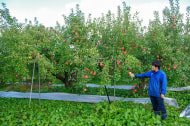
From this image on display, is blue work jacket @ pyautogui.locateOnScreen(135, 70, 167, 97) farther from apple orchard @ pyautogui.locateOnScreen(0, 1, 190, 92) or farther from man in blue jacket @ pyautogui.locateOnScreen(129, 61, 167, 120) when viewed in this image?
apple orchard @ pyautogui.locateOnScreen(0, 1, 190, 92)

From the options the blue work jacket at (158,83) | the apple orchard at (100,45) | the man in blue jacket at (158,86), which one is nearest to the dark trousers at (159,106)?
the man in blue jacket at (158,86)

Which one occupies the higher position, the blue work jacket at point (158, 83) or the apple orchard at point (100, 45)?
the apple orchard at point (100, 45)

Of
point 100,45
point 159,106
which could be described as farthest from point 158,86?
point 100,45

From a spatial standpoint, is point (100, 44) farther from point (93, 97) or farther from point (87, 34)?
point (93, 97)

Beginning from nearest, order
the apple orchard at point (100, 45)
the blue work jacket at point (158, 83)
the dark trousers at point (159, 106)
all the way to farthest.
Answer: the blue work jacket at point (158, 83), the dark trousers at point (159, 106), the apple orchard at point (100, 45)

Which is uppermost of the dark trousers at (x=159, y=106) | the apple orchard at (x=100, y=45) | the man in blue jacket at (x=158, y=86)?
the apple orchard at (x=100, y=45)

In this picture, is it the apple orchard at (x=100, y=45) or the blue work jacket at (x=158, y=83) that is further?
the apple orchard at (x=100, y=45)

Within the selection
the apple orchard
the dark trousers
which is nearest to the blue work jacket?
the dark trousers

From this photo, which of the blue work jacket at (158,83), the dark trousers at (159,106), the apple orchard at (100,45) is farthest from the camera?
the apple orchard at (100,45)

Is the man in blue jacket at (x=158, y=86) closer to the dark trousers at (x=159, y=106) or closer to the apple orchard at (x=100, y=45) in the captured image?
the dark trousers at (x=159, y=106)

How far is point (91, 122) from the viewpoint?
3.82 meters

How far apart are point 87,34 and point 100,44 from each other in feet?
2.25

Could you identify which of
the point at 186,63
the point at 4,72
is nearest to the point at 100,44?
the point at 186,63

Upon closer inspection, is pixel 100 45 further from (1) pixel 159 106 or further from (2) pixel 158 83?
(1) pixel 159 106
